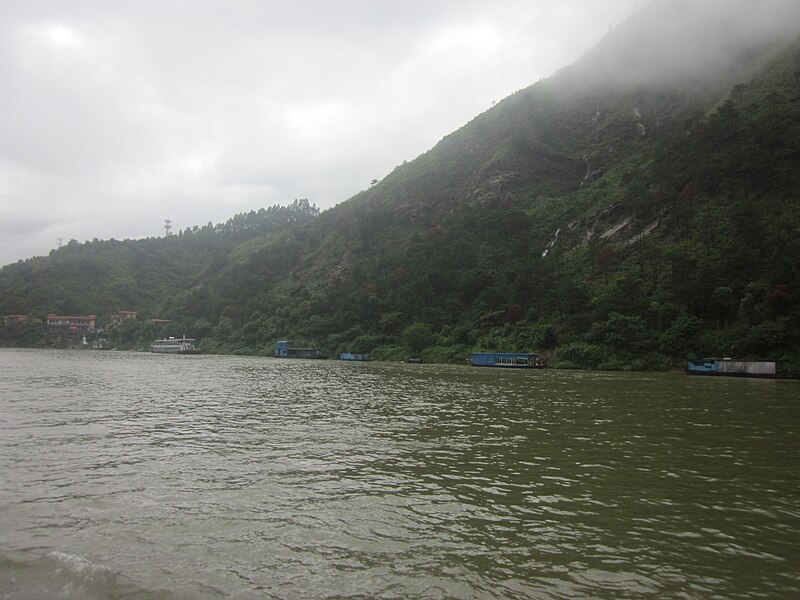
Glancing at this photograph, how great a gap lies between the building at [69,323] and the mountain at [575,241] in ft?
18.1

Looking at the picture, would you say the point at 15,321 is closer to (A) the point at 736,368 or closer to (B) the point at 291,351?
(B) the point at 291,351

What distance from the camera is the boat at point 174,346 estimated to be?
422 feet

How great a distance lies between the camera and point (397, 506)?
37.2 ft

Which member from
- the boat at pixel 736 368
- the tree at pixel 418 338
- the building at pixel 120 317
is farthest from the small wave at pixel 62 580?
the building at pixel 120 317

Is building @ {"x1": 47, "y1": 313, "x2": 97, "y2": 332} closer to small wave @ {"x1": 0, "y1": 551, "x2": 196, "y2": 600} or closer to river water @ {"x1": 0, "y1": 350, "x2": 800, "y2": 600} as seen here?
river water @ {"x1": 0, "y1": 350, "x2": 800, "y2": 600}

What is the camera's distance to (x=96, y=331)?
160 m

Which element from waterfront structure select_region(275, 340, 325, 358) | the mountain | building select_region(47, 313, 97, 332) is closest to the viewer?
the mountain

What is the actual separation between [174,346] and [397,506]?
134006 mm

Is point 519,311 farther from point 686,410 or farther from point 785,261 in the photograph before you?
point 686,410

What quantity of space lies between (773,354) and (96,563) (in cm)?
6730

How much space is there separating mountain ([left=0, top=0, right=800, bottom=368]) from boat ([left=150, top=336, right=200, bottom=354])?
7282 mm

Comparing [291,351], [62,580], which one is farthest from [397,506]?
[291,351]

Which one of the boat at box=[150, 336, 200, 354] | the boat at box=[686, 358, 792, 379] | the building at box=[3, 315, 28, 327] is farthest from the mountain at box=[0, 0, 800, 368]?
the boat at box=[150, 336, 200, 354]

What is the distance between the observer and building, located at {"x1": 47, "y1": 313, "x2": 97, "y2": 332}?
156875 mm
